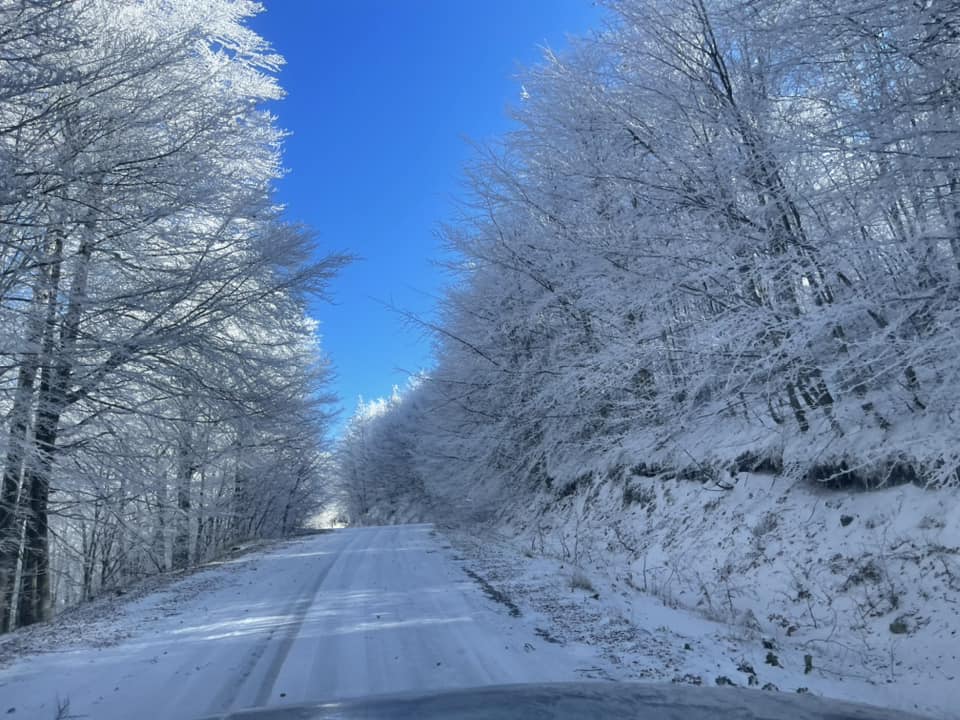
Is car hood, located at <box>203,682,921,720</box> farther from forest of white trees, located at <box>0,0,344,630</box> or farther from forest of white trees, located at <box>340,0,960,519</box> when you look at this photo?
forest of white trees, located at <box>0,0,344,630</box>

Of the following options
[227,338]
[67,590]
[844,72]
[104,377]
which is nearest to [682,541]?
[844,72]

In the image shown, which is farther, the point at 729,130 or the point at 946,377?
the point at 729,130

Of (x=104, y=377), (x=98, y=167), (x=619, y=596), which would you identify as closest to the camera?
(x=619, y=596)

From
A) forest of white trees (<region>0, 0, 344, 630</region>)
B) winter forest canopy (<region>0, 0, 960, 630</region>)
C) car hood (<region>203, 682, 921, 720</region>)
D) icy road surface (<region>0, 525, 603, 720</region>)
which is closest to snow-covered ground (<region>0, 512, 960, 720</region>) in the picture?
icy road surface (<region>0, 525, 603, 720</region>)

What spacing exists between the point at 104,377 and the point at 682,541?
27.2ft

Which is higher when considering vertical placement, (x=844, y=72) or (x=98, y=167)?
(x=98, y=167)

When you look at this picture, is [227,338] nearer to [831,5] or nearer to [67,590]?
[831,5]

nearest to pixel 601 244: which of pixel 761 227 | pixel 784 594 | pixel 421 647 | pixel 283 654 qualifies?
pixel 761 227

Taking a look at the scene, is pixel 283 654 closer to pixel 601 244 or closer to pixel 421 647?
pixel 421 647

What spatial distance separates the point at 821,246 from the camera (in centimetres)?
612

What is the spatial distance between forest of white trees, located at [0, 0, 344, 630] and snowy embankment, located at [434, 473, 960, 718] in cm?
519

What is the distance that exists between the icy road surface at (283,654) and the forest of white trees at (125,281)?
97.7 inches

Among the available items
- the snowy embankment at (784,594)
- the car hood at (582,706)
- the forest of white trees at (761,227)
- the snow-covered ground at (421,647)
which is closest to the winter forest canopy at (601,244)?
the forest of white trees at (761,227)

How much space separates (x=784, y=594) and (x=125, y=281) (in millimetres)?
9280
